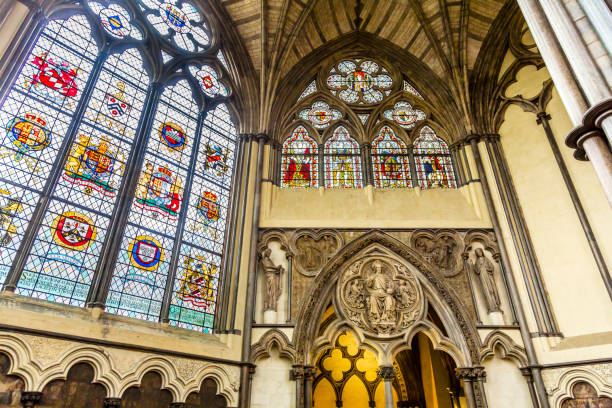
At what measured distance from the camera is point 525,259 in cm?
875

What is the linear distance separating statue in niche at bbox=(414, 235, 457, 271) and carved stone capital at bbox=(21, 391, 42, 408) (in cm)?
742

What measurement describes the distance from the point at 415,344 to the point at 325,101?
8.01 m

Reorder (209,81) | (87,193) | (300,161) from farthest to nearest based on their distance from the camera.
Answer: (300,161), (209,81), (87,193)

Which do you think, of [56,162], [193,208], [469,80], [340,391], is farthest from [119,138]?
[469,80]

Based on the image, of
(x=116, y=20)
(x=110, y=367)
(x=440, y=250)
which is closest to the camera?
(x=110, y=367)

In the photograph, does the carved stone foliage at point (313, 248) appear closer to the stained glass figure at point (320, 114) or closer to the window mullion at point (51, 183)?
the stained glass figure at point (320, 114)

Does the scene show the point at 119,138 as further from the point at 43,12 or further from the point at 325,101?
the point at 325,101

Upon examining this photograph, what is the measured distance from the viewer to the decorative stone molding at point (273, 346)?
7816 mm

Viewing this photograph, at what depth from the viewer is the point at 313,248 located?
9.12 metres

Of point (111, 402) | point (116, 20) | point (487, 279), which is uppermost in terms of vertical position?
point (116, 20)

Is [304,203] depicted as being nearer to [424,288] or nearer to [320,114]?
[320,114]

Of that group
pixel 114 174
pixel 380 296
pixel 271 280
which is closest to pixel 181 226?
pixel 114 174

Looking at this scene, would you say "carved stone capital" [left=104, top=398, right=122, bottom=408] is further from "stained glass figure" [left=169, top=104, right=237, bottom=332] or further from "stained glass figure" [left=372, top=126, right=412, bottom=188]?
"stained glass figure" [left=372, top=126, right=412, bottom=188]

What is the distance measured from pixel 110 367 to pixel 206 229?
3315 millimetres
